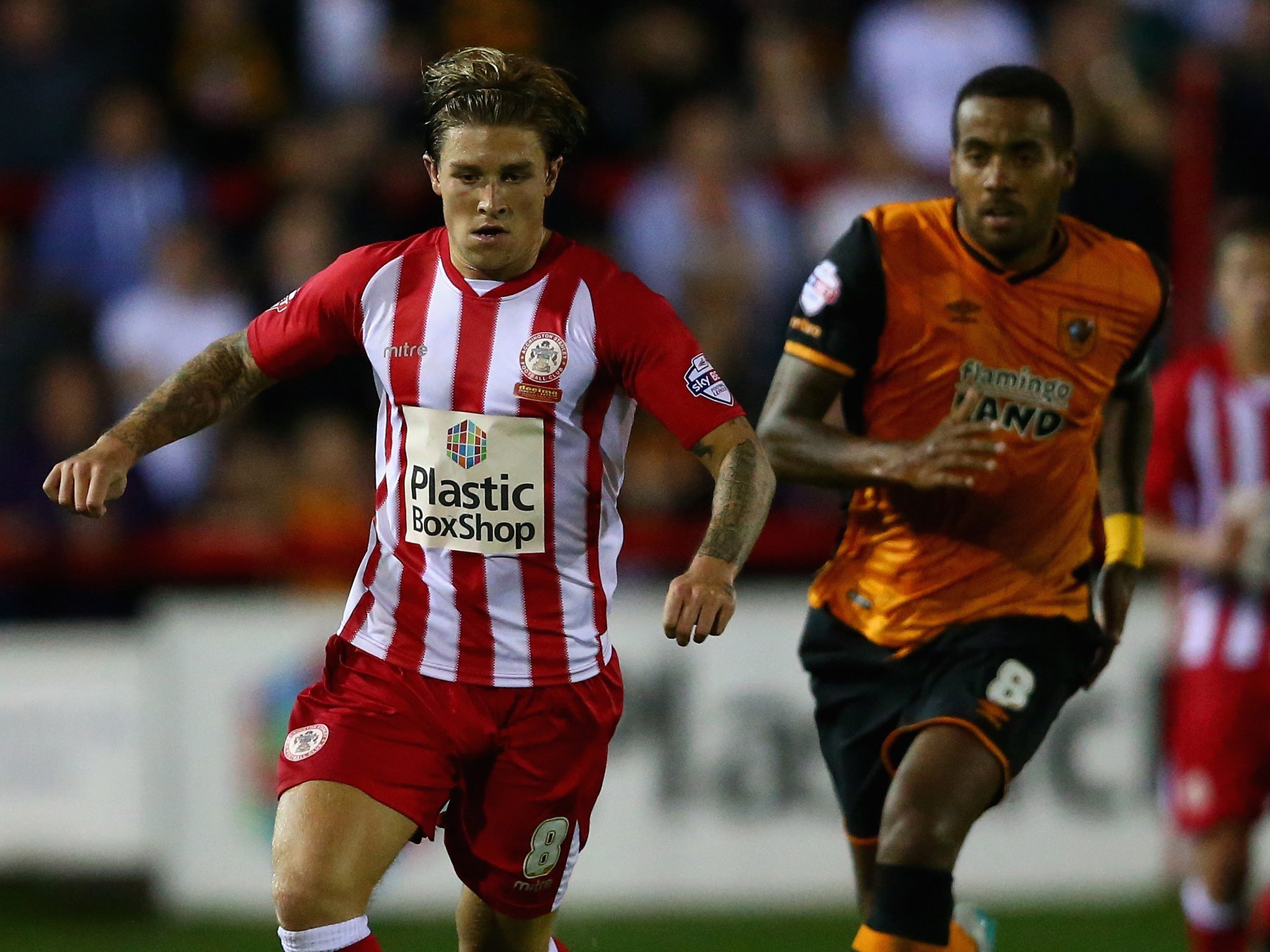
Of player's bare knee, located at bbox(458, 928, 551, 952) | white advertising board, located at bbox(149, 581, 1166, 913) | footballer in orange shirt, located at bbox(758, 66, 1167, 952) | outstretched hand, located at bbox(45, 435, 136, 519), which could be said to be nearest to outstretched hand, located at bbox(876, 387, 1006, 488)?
footballer in orange shirt, located at bbox(758, 66, 1167, 952)

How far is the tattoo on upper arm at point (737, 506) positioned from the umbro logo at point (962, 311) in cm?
90

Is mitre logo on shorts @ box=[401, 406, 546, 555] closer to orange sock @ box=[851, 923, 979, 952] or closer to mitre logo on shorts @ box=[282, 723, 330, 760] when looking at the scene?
mitre logo on shorts @ box=[282, 723, 330, 760]

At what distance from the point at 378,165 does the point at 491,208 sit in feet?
19.1

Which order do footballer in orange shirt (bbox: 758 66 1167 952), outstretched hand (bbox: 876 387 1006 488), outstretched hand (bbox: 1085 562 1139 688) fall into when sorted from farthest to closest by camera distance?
outstretched hand (bbox: 1085 562 1139 688), footballer in orange shirt (bbox: 758 66 1167 952), outstretched hand (bbox: 876 387 1006 488)

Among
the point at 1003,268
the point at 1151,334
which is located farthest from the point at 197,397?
the point at 1151,334

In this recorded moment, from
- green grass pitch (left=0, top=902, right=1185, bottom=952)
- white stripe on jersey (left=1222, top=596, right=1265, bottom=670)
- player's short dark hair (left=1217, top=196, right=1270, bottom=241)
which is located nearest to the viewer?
player's short dark hair (left=1217, top=196, right=1270, bottom=241)

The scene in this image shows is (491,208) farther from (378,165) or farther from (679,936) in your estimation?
(378,165)

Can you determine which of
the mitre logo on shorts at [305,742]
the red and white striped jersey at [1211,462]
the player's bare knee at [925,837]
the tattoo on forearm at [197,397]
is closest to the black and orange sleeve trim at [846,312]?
the player's bare knee at [925,837]

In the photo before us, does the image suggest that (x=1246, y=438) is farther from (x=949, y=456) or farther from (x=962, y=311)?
(x=949, y=456)

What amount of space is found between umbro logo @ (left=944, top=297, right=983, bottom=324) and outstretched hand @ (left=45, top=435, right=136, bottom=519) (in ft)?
6.73

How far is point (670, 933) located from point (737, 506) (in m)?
4.36

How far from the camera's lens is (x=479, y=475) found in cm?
450

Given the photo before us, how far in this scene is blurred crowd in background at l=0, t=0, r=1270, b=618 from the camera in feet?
29.9

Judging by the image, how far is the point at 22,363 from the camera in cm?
947
